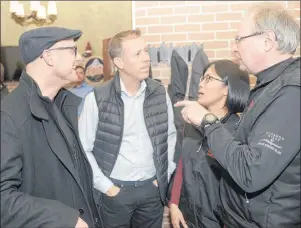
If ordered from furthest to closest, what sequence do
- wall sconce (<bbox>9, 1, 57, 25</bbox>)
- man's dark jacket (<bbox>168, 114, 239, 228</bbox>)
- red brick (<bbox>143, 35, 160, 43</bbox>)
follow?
wall sconce (<bbox>9, 1, 57, 25</bbox>) → red brick (<bbox>143, 35, 160, 43</bbox>) → man's dark jacket (<bbox>168, 114, 239, 228</bbox>)

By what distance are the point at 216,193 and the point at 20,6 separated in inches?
171

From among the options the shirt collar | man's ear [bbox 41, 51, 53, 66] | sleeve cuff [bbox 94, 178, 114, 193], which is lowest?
sleeve cuff [bbox 94, 178, 114, 193]

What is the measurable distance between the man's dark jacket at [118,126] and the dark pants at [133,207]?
76mm

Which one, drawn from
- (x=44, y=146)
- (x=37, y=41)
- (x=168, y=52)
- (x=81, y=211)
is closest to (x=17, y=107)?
(x=44, y=146)

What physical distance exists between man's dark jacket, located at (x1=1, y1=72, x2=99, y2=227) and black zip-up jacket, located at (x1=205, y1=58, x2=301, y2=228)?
0.64 m

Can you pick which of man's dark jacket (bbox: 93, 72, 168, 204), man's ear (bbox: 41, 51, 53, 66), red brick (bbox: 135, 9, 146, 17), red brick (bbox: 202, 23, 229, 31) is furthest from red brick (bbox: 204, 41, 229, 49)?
man's ear (bbox: 41, 51, 53, 66)

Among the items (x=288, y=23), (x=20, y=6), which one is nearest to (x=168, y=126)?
(x=288, y=23)

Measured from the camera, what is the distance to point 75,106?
175 centimetres

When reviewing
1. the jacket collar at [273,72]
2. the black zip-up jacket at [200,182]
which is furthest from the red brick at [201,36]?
the jacket collar at [273,72]

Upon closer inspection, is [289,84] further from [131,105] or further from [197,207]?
[131,105]

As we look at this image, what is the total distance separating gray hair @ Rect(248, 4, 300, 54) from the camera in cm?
137

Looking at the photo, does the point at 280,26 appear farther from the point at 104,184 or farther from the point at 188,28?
the point at 188,28

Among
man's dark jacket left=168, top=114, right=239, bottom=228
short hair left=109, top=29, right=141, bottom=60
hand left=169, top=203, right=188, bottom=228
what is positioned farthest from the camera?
short hair left=109, top=29, right=141, bottom=60

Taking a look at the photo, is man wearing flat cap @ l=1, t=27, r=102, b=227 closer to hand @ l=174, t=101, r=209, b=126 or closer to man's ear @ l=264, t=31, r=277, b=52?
hand @ l=174, t=101, r=209, b=126
